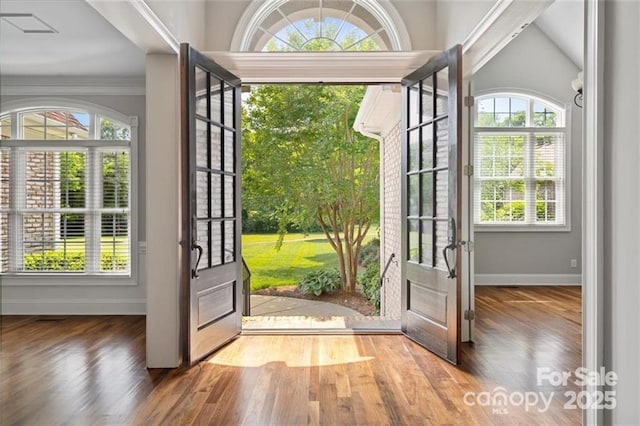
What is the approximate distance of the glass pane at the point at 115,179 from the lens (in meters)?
5.49

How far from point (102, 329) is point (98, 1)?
339 cm

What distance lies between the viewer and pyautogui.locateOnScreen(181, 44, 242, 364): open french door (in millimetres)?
3400

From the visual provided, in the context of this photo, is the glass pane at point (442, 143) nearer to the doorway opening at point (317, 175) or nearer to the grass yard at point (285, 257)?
the doorway opening at point (317, 175)

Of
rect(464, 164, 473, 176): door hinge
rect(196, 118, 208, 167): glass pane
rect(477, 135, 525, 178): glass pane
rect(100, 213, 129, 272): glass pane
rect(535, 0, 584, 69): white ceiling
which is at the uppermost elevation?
rect(535, 0, 584, 69): white ceiling

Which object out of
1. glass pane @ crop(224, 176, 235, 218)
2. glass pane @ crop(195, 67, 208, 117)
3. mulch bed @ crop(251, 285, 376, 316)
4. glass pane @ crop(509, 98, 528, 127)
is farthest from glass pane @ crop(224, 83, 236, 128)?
mulch bed @ crop(251, 285, 376, 316)

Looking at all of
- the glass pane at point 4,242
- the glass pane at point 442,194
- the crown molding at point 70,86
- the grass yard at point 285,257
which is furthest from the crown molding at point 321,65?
the grass yard at point 285,257

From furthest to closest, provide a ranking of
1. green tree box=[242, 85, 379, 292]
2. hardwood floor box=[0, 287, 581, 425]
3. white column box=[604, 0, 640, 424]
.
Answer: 1. green tree box=[242, 85, 379, 292]
2. hardwood floor box=[0, 287, 581, 425]
3. white column box=[604, 0, 640, 424]

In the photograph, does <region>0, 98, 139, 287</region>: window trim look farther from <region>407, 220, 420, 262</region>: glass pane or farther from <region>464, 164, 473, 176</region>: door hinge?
<region>464, 164, 473, 176</region>: door hinge

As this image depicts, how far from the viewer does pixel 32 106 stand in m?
5.46

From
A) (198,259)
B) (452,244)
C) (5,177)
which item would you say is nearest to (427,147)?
(452,244)

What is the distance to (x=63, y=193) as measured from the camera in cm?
554

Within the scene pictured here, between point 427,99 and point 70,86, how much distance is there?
167 inches

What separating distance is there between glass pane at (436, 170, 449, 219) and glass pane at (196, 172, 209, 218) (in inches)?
74.6

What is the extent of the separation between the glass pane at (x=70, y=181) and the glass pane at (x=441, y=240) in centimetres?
381
